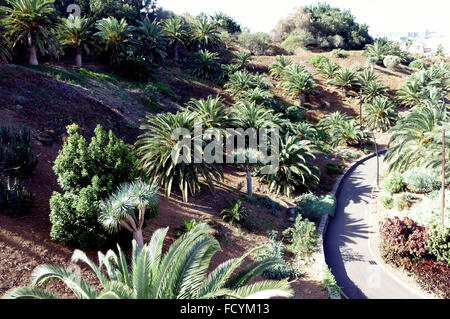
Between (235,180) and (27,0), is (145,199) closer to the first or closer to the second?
(235,180)

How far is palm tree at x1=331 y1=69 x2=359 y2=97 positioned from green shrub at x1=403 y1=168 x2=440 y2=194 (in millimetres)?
19460

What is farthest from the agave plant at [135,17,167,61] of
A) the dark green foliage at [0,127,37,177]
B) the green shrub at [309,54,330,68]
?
the green shrub at [309,54,330,68]

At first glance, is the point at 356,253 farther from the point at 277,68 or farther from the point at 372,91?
the point at 277,68

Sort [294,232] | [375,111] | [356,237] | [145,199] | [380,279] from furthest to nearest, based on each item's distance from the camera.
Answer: [375,111]
[356,237]
[294,232]
[380,279]
[145,199]

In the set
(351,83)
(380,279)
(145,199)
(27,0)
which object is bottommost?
(380,279)

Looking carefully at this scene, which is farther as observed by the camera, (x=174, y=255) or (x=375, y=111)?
(x=375, y=111)

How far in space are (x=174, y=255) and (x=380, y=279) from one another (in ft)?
28.7

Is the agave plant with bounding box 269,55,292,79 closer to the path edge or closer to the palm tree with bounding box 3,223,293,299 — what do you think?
the path edge

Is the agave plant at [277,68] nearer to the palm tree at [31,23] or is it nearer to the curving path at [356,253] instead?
the curving path at [356,253]

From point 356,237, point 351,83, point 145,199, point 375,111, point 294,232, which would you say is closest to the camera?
point 145,199

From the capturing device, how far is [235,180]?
17.8m

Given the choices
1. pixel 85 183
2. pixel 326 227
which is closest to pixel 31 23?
pixel 85 183

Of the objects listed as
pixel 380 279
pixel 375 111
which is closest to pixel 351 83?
pixel 375 111

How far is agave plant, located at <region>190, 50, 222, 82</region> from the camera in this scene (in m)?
30.4
